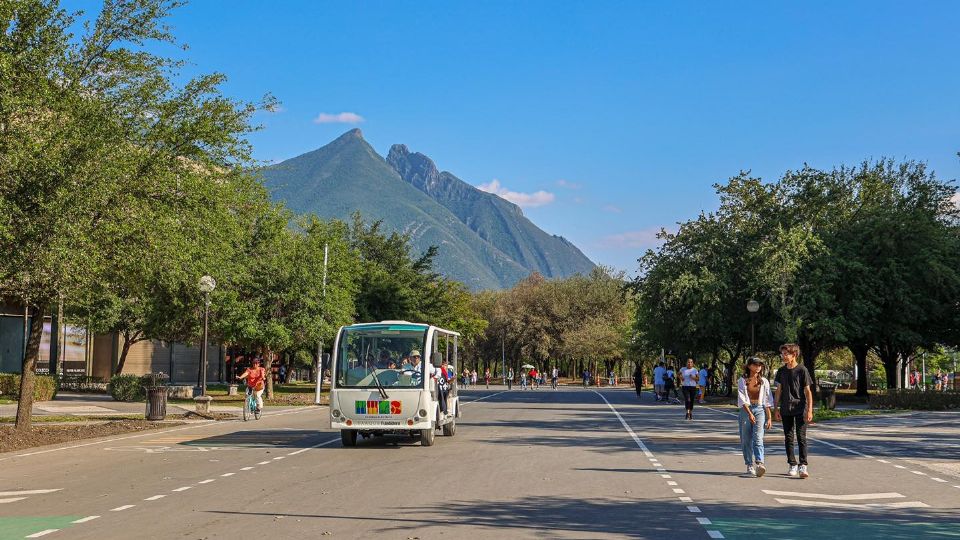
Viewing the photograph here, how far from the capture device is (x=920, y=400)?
36812mm

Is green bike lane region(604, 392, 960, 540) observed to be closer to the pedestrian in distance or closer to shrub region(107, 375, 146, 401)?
the pedestrian in distance

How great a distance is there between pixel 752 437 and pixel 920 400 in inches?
958

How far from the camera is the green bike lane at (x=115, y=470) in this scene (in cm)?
1112

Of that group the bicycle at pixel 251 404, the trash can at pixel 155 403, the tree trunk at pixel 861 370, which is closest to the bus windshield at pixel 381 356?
the trash can at pixel 155 403

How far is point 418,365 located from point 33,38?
381 inches

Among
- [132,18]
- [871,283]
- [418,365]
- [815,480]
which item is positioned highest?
[132,18]

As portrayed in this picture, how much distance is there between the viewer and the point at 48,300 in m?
22.0

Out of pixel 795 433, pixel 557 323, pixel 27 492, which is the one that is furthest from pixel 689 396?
pixel 557 323

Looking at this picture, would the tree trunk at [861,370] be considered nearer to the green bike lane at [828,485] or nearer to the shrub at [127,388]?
the green bike lane at [828,485]

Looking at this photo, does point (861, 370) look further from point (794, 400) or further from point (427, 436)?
point (794, 400)

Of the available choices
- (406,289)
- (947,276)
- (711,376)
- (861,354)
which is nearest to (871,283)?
(947,276)

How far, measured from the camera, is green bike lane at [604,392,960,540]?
10.5m

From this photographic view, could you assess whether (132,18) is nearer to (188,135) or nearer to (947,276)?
(188,135)

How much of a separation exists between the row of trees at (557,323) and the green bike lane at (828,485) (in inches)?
2997
